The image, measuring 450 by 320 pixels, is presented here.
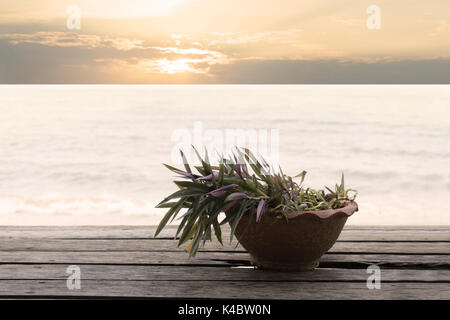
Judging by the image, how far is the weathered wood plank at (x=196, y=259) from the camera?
1.83 meters

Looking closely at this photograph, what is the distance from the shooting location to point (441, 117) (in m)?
20.3

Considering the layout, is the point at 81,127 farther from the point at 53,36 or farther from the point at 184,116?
the point at 53,36

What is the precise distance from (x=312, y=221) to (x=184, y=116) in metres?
21.4

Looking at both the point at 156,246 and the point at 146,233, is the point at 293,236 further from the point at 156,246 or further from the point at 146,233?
the point at 146,233

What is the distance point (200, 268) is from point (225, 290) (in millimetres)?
236

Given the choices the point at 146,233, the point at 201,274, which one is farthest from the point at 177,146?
the point at 201,274

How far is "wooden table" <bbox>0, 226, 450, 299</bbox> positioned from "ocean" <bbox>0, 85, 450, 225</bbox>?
199 cm

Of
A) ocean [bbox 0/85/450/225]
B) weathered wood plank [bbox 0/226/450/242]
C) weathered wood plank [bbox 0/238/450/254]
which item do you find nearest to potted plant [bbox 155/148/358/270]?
weathered wood plank [bbox 0/238/450/254]

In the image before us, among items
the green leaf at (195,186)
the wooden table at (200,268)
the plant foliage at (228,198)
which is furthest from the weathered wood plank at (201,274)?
the green leaf at (195,186)

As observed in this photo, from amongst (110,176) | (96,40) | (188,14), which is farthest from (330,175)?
(96,40)

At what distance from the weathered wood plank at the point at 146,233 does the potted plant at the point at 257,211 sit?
600 mm

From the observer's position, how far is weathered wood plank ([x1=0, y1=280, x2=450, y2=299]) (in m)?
1.51

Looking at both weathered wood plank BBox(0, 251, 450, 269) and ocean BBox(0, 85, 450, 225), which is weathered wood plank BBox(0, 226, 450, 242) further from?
ocean BBox(0, 85, 450, 225)

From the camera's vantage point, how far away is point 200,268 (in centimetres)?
178
